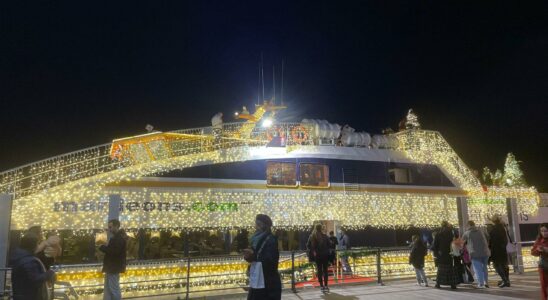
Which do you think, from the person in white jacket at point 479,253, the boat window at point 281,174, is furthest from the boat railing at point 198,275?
the boat window at point 281,174

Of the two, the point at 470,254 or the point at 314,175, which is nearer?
the point at 470,254

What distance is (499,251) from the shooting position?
945 centimetres

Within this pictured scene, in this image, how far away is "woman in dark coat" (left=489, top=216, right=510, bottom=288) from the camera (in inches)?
367

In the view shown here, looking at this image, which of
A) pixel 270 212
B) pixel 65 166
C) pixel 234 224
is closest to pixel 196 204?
pixel 234 224

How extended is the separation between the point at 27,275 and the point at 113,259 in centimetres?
187

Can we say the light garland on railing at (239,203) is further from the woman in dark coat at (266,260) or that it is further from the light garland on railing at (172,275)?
the woman in dark coat at (266,260)

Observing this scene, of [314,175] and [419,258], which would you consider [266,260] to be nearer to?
[419,258]

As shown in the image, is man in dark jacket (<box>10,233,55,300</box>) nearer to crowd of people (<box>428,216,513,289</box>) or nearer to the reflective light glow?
crowd of people (<box>428,216,513,289</box>)

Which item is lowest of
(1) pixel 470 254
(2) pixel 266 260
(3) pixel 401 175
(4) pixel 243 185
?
(1) pixel 470 254

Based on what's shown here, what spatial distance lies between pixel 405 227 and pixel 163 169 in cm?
856

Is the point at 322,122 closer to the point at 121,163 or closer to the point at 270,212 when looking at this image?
the point at 270,212

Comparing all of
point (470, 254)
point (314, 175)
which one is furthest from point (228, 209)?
point (470, 254)

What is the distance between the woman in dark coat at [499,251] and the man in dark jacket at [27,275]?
8975 millimetres

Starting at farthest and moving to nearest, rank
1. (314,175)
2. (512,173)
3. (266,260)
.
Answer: (512,173)
(314,175)
(266,260)
